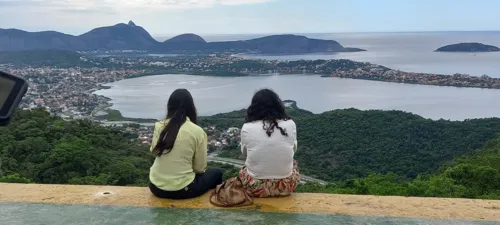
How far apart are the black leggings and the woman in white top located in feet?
0.58

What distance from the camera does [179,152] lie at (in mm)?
2799

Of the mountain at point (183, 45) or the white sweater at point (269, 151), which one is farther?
the mountain at point (183, 45)

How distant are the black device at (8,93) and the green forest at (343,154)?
540 cm

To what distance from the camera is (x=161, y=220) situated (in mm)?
2527

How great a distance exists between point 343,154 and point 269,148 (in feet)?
47.7

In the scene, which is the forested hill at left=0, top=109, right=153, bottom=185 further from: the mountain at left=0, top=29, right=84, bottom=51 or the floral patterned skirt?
the mountain at left=0, top=29, right=84, bottom=51

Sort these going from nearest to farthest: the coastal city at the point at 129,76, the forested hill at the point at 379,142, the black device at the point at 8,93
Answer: the black device at the point at 8,93 < the forested hill at the point at 379,142 < the coastal city at the point at 129,76

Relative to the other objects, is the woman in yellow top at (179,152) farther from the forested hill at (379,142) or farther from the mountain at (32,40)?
the mountain at (32,40)

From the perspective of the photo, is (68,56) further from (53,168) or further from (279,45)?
(53,168)

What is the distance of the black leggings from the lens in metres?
2.83

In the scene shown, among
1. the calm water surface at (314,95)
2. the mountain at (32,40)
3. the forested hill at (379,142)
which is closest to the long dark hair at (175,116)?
the forested hill at (379,142)

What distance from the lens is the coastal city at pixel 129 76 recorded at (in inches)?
1089

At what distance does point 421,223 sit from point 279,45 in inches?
3795

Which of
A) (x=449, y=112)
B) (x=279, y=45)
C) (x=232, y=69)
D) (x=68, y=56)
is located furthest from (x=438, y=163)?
(x=279, y=45)
